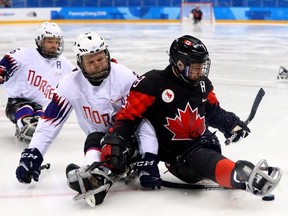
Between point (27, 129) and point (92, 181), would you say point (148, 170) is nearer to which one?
point (92, 181)

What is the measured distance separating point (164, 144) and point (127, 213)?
451mm

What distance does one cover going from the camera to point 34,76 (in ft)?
12.7

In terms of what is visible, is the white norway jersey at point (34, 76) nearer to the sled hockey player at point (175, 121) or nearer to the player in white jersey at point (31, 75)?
the player in white jersey at point (31, 75)

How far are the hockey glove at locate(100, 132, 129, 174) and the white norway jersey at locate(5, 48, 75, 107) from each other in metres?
1.52

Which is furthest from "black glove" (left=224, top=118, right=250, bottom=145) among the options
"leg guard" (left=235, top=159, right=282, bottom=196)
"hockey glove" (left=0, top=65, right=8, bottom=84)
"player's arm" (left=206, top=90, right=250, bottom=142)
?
"hockey glove" (left=0, top=65, right=8, bottom=84)

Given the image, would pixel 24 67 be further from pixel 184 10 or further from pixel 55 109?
pixel 184 10

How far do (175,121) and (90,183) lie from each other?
503mm

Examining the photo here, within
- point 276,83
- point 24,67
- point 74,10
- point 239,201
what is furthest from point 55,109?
point 74,10

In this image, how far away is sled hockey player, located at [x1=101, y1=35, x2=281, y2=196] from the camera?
2.42 meters

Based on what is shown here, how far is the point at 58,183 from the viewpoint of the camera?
277 centimetres

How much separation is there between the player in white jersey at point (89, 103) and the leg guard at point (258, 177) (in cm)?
54

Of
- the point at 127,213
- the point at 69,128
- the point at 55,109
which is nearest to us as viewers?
the point at 127,213

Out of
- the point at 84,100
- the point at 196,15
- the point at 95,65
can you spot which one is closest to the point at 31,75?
the point at 84,100

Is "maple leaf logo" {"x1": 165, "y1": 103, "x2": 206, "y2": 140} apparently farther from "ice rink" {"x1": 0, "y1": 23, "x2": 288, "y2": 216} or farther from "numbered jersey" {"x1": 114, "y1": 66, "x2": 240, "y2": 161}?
"ice rink" {"x1": 0, "y1": 23, "x2": 288, "y2": 216}
